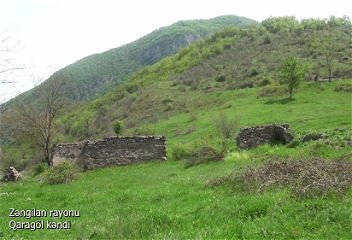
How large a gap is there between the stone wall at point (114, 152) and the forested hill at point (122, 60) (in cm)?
10764

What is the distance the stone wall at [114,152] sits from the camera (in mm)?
22719

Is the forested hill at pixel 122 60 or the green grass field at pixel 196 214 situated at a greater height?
the forested hill at pixel 122 60

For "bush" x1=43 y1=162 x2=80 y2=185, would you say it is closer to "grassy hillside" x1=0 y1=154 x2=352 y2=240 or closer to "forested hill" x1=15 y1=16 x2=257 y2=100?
"grassy hillside" x1=0 y1=154 x2=352 y2=240

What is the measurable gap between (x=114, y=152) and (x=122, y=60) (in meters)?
153

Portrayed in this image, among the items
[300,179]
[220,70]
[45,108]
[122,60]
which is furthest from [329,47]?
[122,60]

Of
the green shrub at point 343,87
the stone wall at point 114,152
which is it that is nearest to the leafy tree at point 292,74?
the green shrub at point 343,87

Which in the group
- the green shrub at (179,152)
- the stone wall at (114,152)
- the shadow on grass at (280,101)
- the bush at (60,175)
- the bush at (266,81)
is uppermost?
the bush at (60,175)

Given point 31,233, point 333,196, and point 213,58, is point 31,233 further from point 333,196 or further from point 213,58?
point 213,58

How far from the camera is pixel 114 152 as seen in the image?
22.9 m

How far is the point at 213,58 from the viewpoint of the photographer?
105 m

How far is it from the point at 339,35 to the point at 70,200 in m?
91.6

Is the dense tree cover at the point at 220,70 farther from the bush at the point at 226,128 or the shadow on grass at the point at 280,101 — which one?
the bush at the point at 226,128

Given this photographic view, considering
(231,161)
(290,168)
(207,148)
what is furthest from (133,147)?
(290,168)

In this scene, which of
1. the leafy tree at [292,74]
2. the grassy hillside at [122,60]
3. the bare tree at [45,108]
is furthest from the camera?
the grassy hillside at [122,60]
